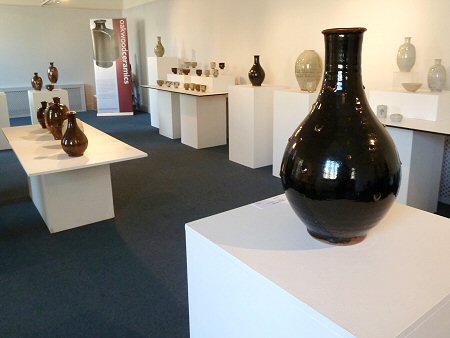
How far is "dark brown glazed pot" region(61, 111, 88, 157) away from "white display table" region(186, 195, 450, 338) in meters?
1.81

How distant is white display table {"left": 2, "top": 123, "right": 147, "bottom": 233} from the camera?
283cm

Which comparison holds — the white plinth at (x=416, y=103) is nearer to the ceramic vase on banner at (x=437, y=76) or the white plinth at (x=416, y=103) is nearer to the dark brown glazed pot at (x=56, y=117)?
the ceramic vase on banner at (x=437, y=76)

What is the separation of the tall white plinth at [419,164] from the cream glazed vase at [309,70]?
1148 mm

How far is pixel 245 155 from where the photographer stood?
4805 mm

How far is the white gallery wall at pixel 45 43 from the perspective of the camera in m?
8.66

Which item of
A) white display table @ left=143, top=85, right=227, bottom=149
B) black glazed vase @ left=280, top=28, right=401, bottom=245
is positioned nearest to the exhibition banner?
white display table @ left=143, top=85, right=227, bottom=149

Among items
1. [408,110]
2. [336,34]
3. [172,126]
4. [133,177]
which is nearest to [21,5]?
[172,126]

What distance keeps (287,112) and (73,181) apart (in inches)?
85.8

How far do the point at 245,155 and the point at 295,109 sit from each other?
3.33 ft

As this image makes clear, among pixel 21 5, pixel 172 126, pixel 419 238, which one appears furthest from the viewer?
pixel 21 5

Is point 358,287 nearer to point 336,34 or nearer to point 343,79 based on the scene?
point 343,79

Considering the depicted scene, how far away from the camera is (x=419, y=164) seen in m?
3.09

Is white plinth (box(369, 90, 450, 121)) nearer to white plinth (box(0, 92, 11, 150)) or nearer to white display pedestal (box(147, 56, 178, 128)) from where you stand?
white display pedestal (box(147, 56, 178, 128))

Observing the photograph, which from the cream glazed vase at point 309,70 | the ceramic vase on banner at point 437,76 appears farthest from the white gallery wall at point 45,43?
the ceramic vase on banner at point 437,76
